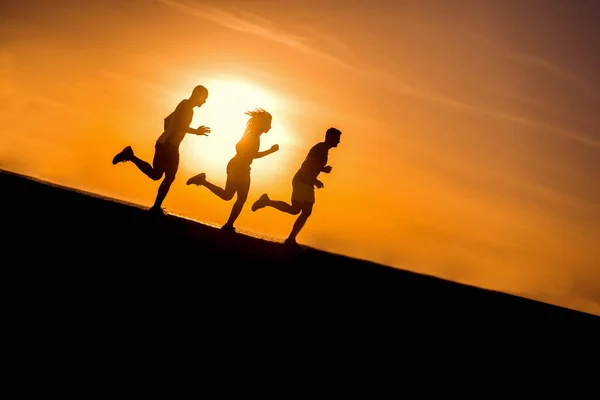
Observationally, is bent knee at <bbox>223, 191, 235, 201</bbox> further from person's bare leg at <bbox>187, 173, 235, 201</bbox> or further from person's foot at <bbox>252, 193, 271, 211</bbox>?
person's foot at <bbox>252, 193, 271, 211</bbox>

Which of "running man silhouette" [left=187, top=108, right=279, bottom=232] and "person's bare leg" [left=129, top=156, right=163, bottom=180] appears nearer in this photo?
"person's bare leg" [left=129, top=156, right=163, bottom=180]

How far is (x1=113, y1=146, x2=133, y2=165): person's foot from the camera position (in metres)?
9.92

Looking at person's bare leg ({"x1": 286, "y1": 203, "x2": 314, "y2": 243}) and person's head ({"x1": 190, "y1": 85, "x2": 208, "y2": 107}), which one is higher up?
person's head ({"x1": 190, "y1": 85, "x2": 208, "y2": 107})

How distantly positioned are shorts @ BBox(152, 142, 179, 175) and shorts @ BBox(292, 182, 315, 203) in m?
2.23

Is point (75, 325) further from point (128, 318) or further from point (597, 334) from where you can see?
point (597, 334)

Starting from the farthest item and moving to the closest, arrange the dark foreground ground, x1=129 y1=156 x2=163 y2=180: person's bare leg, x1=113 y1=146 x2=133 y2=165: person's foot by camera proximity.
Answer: x1=129 y1=156 x2=163 y2=180: person's bare leg < x1=113 y1=146 x2=133 y2=165: person's foot < the dark foreground ground

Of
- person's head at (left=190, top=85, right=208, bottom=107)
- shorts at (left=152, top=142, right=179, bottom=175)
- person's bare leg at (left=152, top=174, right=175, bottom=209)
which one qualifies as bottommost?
person's bare leg at (left=152, top=174, right=175, bottom=209)

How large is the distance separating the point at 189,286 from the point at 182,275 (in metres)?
0.26

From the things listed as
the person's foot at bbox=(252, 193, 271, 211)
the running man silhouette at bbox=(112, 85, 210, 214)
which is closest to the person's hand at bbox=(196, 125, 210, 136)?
the running man silhouette at bbox=(112, 85, 210, 214)

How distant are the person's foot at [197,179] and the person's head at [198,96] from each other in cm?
128

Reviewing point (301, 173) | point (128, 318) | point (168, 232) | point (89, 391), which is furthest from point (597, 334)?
point (89, 391)

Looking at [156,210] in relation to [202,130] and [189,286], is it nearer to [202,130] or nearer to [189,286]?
[202,130]

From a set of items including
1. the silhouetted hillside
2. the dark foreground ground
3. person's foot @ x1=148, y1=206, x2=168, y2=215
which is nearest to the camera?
the dark foreground ground

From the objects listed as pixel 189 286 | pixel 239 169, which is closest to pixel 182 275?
pixel 189 286
